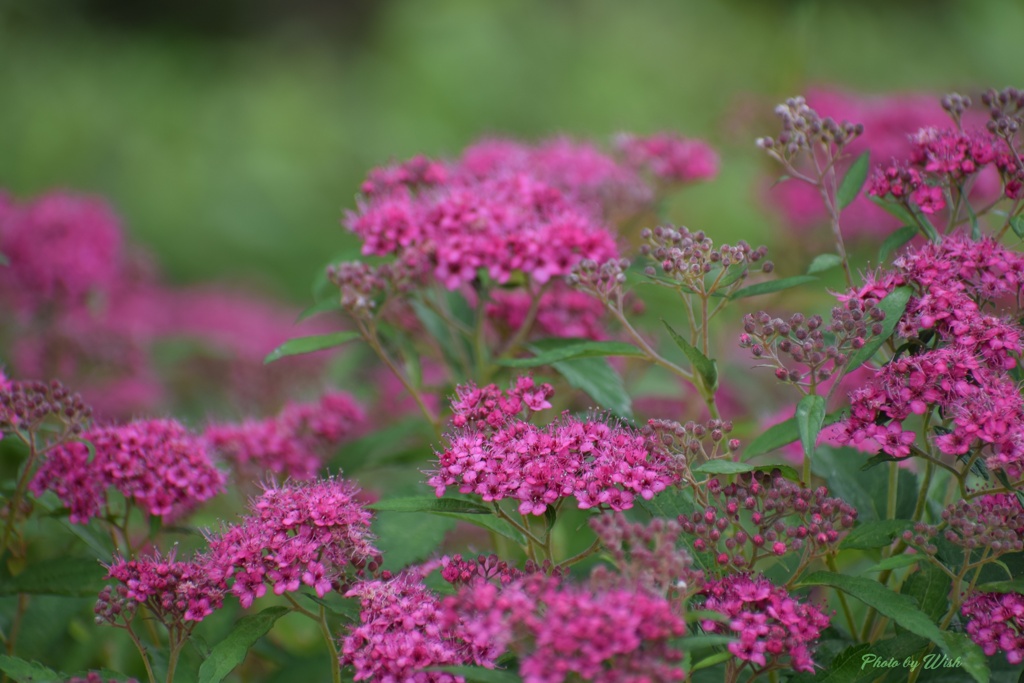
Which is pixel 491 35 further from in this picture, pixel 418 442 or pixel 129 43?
pixel 418 442

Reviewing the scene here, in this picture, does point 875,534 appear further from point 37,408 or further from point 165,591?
point 37,408

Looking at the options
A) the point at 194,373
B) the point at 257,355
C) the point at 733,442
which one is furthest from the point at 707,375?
the point at 194,373

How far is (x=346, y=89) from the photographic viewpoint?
282 inches

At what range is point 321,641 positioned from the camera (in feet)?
7.29

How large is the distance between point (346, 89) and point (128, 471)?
5830mm

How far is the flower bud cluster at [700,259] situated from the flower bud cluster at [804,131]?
240mm

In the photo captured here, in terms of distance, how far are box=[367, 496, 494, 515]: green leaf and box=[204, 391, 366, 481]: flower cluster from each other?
53 centimetres

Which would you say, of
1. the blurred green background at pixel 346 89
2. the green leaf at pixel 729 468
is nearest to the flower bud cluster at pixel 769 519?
the green leaf at pixel 729 468

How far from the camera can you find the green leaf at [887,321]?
1465 millimetres

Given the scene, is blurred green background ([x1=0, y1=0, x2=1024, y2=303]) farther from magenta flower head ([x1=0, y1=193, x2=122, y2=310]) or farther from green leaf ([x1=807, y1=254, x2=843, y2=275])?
green leaf ([x1=807, y1=254, x2=843, y2=275])

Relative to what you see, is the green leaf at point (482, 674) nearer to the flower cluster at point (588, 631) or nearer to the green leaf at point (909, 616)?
the flower cluster at point (588, 631)

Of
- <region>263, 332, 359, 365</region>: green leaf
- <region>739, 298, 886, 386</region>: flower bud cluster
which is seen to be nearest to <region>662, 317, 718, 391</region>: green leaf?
<region>739, 298, 886, 386</region>: flower bud cluster

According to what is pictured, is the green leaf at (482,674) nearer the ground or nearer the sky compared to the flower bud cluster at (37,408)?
nearer the ground

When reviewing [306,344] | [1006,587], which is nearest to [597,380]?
[306,344]
